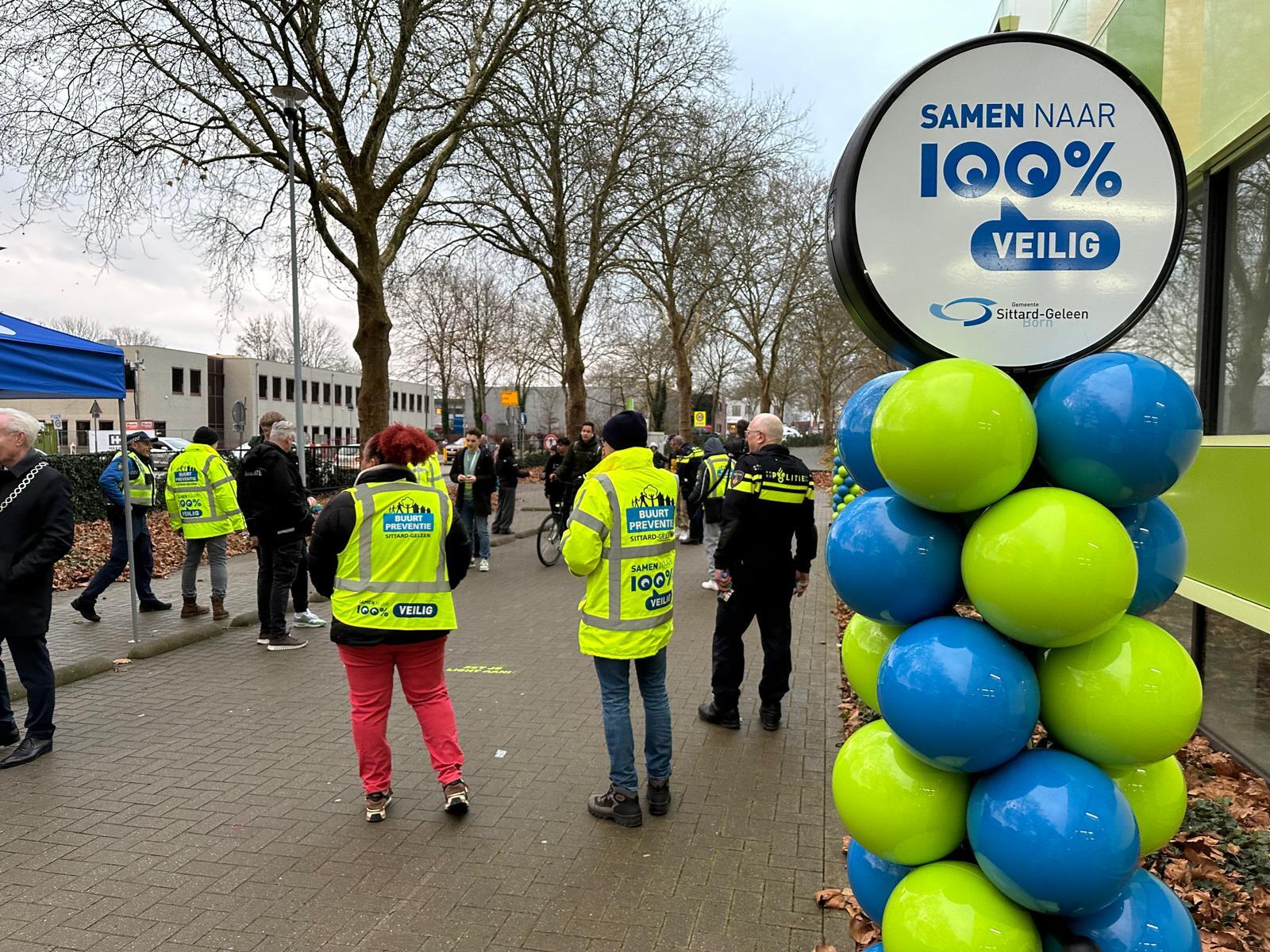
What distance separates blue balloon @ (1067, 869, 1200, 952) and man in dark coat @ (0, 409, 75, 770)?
513cm

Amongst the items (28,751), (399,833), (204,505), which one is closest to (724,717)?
(399,833)

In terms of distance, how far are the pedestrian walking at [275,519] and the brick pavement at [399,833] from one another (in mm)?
1177

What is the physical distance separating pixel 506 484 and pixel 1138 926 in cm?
1310

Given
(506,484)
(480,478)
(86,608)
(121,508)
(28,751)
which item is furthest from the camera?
(506,484)

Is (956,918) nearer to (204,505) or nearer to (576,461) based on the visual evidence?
→ (204,505)

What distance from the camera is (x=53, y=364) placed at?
6238 millimetres

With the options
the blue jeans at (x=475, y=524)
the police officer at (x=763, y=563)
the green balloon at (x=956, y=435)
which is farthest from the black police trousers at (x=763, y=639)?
the blue jeans at (x=475, y=524)

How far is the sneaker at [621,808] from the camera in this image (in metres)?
4.14

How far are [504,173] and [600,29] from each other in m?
5.28

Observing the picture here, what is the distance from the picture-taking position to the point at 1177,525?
2.20 meters

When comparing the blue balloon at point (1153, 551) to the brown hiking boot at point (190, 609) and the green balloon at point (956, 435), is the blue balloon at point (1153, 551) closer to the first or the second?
the green balloon at point (956, 435)

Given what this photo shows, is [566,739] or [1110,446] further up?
[1110,446]

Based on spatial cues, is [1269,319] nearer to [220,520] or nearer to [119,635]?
[220,520]

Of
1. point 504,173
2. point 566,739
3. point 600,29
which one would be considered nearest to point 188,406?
point 504,173
